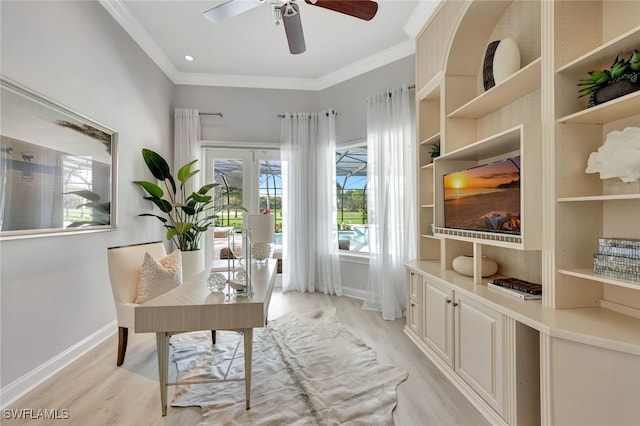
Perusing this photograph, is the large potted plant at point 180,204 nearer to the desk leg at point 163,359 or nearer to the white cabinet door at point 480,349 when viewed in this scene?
the desk leg at point 163,359

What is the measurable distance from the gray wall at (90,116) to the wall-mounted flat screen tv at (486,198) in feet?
10.3

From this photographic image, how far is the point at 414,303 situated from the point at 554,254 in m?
1.37

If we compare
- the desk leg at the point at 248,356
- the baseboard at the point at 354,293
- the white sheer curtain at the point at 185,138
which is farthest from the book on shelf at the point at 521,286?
the white sheer curtain at the point at 185,138

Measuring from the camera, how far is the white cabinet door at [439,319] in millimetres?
2092

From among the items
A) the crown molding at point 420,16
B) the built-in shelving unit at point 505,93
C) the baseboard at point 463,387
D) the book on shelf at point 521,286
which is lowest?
the baseboard at point 463,387

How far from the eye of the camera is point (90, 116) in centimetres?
257

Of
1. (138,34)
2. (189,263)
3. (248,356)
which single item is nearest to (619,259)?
(248,356)

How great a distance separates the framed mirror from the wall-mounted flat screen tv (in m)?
3.10

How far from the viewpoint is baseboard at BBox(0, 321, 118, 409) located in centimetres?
180

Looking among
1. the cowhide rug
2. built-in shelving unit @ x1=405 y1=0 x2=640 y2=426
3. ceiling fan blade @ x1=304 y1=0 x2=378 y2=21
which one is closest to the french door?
the cowhide rug

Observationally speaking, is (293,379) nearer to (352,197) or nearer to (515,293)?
(515,293)

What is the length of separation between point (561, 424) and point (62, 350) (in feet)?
10.6

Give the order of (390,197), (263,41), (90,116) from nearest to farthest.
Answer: (90,116) → (263,41) → (390,197)

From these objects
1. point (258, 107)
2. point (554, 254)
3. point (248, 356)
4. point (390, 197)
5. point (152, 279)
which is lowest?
point (248, 356)
